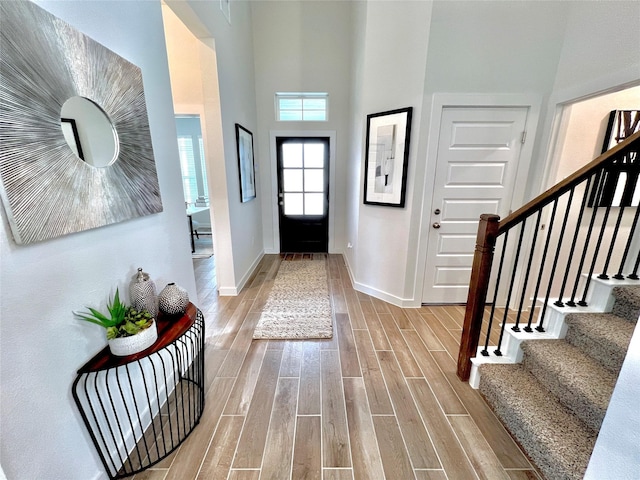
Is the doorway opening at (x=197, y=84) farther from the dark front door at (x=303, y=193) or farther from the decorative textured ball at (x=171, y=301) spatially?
the dark front door at (x=303, y=193)

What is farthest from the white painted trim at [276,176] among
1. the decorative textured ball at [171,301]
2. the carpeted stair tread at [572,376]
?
the carpeted stair tread at [572,376]

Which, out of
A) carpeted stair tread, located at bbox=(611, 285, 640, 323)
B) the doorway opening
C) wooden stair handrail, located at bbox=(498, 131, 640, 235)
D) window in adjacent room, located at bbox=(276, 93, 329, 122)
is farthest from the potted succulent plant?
window in adjacent room, located at bbox=(276, 93, 329, 122)

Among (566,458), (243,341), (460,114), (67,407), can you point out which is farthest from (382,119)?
(67,407)

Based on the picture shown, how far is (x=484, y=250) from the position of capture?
1635 mm

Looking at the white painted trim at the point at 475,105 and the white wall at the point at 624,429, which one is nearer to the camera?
the white wall at the point at 624,429

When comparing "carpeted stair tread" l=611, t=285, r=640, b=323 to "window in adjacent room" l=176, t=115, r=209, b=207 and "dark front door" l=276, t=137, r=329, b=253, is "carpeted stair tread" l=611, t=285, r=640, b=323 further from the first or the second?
"window in adjacent room" l=176, t=115, r=209, b=207

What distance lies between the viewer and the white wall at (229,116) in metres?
2.37

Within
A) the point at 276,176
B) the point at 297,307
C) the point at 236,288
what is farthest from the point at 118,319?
the point at 276,176

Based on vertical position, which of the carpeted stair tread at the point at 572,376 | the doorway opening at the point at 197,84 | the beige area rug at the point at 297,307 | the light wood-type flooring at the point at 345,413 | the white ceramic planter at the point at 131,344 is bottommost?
the light wood-type flooring at the point at 345,413

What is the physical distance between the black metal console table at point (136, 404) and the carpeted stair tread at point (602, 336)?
2223mm

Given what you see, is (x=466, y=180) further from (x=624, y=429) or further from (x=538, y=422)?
(x=624, y=429)

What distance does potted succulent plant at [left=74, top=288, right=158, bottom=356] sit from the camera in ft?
3.55

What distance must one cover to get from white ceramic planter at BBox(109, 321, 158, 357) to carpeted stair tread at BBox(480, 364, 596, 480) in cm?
194

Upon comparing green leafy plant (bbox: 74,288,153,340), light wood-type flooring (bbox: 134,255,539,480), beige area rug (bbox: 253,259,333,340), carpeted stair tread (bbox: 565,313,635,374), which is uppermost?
green leafy plant (bbox: 74,288,153,340)
